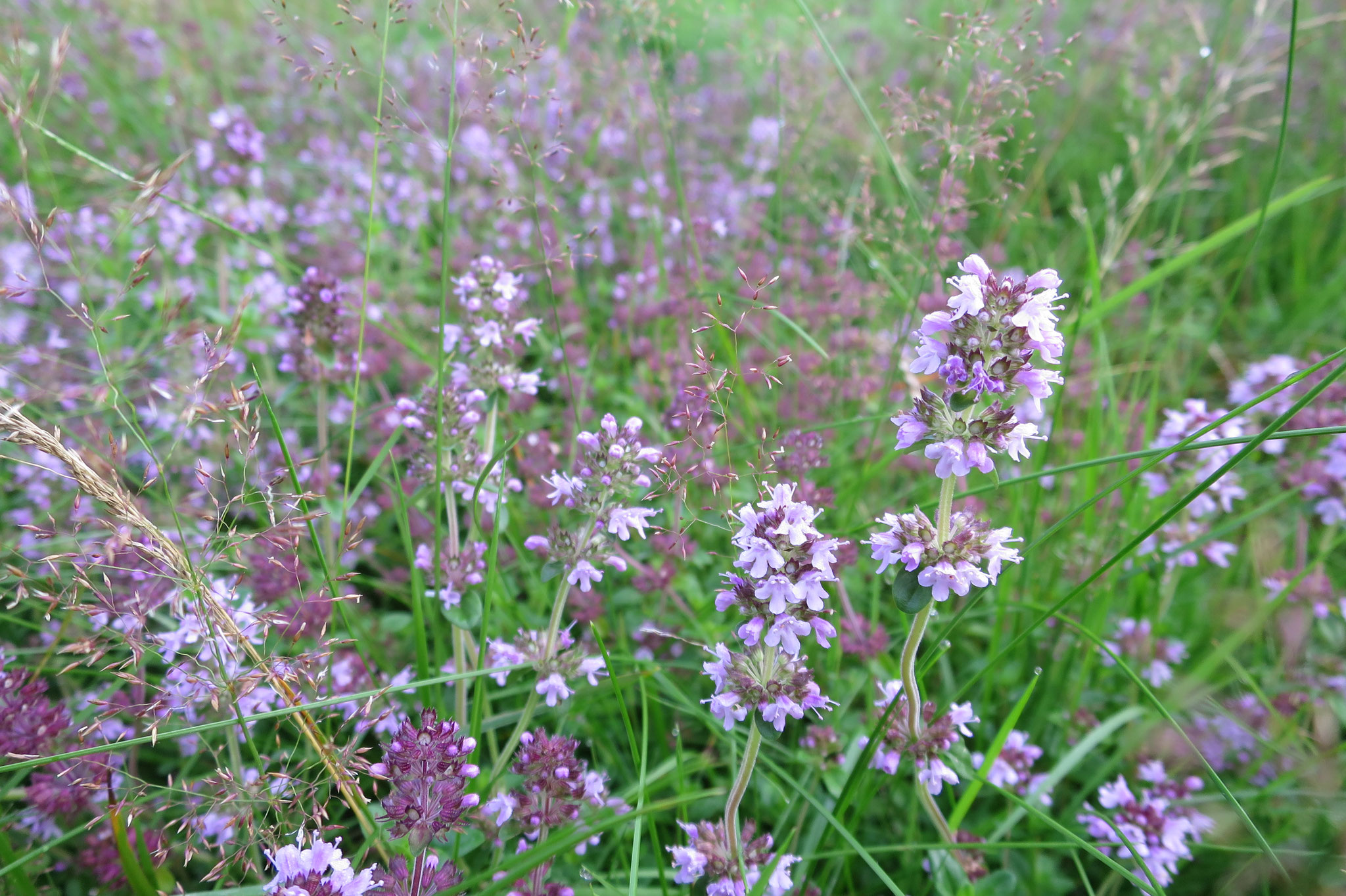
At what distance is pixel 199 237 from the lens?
13.9 feet

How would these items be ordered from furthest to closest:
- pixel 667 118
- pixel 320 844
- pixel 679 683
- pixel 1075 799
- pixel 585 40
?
pixel 585 40
pixel 667 118
pixel 679 683
pixel 1075 799
pixel 320 844

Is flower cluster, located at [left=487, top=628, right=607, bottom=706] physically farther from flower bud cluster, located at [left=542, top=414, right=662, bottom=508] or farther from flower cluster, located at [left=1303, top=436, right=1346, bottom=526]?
flower cluster, located at [left=1303, top=436, right=1346, bottom=526]

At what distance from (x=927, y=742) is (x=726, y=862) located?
20.6 inches

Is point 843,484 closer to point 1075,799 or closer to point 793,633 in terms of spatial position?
point 1075,799

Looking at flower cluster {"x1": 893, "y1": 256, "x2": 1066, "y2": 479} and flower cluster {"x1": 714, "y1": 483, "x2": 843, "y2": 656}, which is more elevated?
flower cluster {"x1": 893, "y1": 256, "x2": 1066, "y2": 479}

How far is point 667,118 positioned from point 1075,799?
255 cm

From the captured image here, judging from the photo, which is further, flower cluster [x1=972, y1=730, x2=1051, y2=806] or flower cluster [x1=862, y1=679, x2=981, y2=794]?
flower cluster [x1=972, y1=730, x2=1051, y2=806]

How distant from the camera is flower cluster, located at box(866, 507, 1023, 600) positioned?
1.52 meters

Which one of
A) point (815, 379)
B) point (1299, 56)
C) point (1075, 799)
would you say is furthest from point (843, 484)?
point (1299, 56)

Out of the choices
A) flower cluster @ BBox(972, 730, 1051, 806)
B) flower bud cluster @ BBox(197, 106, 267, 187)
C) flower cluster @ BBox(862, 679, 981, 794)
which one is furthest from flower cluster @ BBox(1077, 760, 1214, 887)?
flower bud cluster @ BBox(197, 106, 267, 187)

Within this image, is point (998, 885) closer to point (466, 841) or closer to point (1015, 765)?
point (1015, 765)

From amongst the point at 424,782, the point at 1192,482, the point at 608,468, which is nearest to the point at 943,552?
the point at 608,468

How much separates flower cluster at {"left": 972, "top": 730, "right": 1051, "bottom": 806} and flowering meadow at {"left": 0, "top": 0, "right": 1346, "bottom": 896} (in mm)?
17

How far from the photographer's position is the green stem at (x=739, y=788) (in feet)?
5.48
